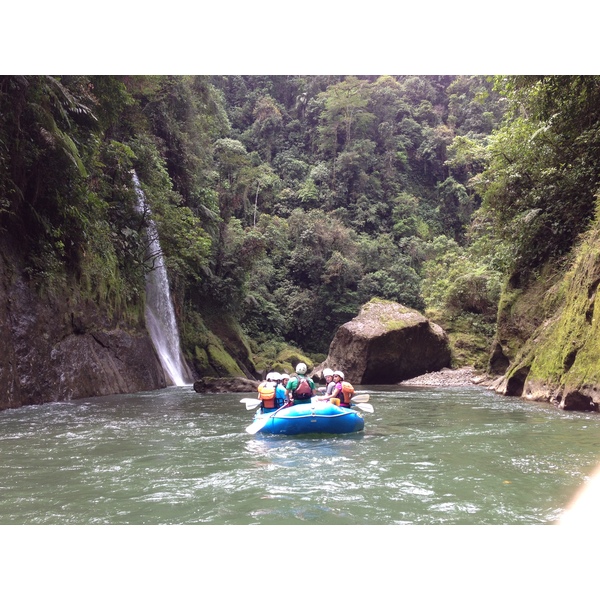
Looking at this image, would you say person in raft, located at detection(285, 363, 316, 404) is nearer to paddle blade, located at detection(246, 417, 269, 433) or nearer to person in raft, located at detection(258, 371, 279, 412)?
person in raft, located at detection(258, 371, 279, 412)

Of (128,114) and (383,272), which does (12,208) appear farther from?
(383,272)

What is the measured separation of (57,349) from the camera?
10016mm

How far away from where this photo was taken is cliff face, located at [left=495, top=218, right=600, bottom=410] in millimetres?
7297

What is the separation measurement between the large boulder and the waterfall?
188 inches

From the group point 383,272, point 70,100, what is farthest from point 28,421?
point 383,272

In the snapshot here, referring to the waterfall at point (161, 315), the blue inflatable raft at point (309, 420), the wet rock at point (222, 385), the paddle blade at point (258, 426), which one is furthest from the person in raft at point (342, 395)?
the waterfall at point (161, 315)

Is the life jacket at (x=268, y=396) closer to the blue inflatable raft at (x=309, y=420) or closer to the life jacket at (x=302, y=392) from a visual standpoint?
the life jacket at (x=302, y=392)

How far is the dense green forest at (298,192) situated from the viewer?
958 cm

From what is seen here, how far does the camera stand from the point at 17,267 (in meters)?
9.14

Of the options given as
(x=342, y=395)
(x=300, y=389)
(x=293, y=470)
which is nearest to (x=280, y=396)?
(x=300, y=389)

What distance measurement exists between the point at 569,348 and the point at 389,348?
8322 mm

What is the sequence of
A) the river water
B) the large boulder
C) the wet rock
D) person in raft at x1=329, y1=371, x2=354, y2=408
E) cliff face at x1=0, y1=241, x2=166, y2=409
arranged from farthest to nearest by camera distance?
the large boulder, the wet rock, cliff face at x1=0, y1=241, x2=166, y2=409, person in raft at x1=329, y1=371, x2=354, y2=408, the river water

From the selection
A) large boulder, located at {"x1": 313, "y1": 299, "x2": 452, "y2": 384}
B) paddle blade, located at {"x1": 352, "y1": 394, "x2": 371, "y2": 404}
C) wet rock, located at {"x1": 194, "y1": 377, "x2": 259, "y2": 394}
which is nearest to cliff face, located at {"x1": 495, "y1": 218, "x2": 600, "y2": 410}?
paddle blade, located at {"x1": 352, "y1": 394, "x2": 371, "y2": 404}

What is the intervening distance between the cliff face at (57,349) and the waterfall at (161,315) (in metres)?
2.40
